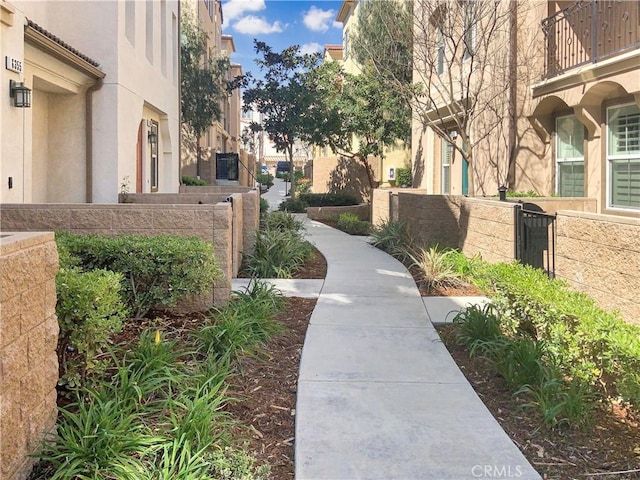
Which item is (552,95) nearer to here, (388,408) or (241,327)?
(241,327)

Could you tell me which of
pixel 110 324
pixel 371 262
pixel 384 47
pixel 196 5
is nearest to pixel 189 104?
pixel 196 5

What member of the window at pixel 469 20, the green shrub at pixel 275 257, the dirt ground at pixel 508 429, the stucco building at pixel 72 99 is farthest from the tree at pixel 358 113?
the dirt ground at pixel 508 429

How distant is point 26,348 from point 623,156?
1071 centimetres

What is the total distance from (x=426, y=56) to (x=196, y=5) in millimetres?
16916

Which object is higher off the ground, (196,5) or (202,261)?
(196,5)

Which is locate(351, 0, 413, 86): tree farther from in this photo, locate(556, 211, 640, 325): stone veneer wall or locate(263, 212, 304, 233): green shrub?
locate(556, 211, 640, 325): stone veneer wall

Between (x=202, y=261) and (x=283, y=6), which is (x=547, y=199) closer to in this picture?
(x=283, y=6)

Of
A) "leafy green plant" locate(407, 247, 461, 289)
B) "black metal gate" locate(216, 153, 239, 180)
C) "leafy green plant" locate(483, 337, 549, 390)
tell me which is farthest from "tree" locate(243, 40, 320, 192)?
"leafy green plant" locate(483, 337, 549, 390)

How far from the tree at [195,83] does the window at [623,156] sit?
17434 mm

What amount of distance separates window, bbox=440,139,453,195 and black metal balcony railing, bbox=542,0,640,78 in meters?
5.13

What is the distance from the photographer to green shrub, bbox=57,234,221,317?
19.6ft

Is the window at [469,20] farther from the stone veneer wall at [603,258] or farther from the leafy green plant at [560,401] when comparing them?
the leafy green plant at [560,401]

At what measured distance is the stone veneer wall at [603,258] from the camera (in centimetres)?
522

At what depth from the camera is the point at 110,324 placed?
402 cm
